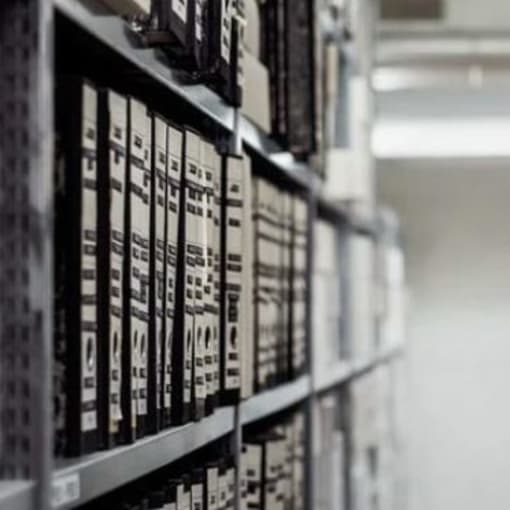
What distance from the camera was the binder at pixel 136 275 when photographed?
1230 mm

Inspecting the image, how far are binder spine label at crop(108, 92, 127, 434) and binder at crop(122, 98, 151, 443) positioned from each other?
0.06 ft

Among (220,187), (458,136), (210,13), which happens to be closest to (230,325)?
(220,187)

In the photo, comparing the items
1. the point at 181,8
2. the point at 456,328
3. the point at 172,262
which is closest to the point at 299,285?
the point at 172,262

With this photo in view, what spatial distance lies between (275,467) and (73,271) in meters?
1.20

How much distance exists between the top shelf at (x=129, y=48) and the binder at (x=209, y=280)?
2.7 inches

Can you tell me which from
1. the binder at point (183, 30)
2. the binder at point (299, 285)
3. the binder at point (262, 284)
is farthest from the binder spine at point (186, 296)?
the binder at point (299, 285)

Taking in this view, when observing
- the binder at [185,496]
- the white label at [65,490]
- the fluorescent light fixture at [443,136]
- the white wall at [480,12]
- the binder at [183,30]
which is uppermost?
the white wall at [480,12]

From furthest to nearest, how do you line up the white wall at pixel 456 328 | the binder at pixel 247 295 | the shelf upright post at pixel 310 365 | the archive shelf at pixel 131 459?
1. the white wall at pixel 456 328
2. the shelf upright post at pixel 310 365
3. the binder at pixel 247 295
4. the archive shelf at pixel 131 459

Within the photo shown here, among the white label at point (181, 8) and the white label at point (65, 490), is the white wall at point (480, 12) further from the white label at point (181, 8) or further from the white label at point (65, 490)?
the white label at point (65, 490)

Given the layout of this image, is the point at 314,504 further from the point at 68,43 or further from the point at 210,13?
the point at 68,43

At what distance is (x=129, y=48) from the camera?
125cm

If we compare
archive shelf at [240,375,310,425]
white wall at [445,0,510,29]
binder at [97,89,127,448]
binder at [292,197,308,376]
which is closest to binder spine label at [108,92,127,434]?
binder at [97,89,127,448]

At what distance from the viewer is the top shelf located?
1094mm

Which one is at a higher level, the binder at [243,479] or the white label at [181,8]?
the white label at [181,8]
